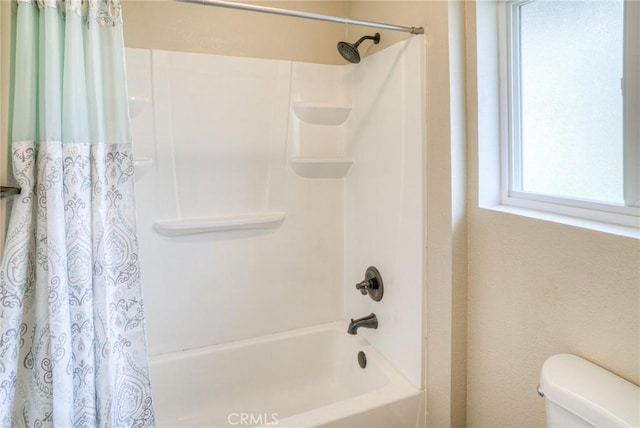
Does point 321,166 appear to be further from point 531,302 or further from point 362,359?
point 531,302

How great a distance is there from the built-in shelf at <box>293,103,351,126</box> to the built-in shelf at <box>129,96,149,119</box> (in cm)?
72

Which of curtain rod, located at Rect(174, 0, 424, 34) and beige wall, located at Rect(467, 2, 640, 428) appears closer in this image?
beige wall, located at Rect(467, 2, 640, 428)

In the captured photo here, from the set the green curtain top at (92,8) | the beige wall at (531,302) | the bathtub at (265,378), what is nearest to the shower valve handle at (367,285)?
the bathtub at (265,378)

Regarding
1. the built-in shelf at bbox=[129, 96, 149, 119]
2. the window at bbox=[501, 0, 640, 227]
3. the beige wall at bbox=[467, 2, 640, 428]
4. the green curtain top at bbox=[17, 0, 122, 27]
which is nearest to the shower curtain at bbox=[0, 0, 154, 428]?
the green curtain top at bbox=[17, 0, 122, 27]

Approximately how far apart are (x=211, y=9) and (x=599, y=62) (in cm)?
162

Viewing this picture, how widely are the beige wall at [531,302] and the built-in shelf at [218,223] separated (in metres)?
1.01

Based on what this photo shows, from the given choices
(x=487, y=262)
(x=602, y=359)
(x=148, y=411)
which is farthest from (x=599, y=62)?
(x=148, y=411)

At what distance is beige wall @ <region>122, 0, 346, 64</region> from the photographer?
178 centimetres

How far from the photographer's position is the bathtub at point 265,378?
187 cm

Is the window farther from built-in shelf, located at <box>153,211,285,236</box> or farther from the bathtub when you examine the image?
built-in shelf, located at <box>153,211,285,236</box>

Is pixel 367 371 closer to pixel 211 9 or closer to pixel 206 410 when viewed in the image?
pixel 206 410

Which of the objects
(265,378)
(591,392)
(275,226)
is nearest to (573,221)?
(591,392)

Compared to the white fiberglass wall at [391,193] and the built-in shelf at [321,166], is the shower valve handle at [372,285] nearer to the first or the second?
the white fiberglass wall at [391,193]

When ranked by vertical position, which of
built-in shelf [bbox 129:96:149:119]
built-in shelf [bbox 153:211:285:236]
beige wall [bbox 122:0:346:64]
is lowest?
built-in shelf [bbox 153:211:285:236]
